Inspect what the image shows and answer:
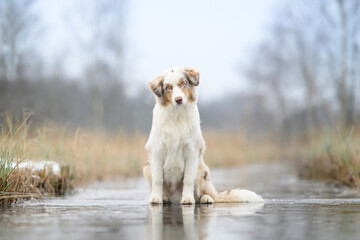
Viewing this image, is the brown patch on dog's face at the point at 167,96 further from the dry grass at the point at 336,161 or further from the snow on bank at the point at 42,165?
the dry grass at the point at 336,161

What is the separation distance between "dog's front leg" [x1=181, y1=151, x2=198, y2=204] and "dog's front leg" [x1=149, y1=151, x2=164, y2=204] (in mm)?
308

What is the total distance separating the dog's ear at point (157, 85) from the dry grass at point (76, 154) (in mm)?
1833

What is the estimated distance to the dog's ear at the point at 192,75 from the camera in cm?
632

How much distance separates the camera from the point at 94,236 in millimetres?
3766

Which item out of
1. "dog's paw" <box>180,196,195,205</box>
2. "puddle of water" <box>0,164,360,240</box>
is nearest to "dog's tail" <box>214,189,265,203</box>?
"puddle of water" <box>0,164,360,240</box>

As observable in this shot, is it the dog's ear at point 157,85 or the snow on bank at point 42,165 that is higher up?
the dog's ear at point 157,85

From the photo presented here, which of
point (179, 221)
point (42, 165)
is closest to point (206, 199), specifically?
point (179, 221)

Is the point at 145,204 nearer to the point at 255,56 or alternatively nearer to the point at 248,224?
the point at 248,224

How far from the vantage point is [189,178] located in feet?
20.9

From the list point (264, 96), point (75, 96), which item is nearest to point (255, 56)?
point (264, 96)

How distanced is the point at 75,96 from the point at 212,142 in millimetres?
24167

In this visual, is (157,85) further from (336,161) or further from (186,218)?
(336,161)

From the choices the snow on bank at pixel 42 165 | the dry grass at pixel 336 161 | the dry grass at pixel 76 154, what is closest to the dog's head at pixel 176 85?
the dry grass at pixel 76 154

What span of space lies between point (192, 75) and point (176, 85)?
0.27m
